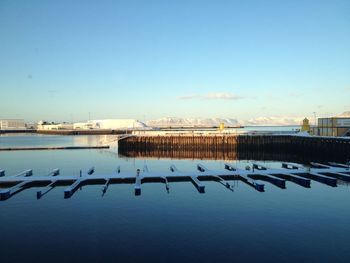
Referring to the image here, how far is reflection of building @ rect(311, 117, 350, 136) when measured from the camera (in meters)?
70.3

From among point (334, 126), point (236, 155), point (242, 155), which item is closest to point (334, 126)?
point (334, 126)

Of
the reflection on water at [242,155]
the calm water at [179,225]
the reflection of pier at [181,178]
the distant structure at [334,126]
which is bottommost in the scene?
the calm water at [179,225]

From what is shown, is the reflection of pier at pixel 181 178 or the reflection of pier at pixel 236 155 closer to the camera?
the reflection of pier at pixel 181 178

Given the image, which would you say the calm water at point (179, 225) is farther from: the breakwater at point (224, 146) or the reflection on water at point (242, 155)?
the breakwater at point (224, 146)

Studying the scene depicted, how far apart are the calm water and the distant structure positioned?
3788 centimetres

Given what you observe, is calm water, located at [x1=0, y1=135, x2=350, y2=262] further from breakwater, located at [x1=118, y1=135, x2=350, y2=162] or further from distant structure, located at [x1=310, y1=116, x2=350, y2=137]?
distant structure, located at [x1=310, y1=116, x2=350, y2=137]

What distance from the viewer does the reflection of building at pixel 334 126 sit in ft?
231

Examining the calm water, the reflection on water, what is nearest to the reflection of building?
the reflection on water

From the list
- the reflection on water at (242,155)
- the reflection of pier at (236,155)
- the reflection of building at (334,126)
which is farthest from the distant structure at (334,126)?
the reflection of pier at (236,155)

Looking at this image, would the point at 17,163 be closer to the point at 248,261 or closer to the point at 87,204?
the point at 87,204

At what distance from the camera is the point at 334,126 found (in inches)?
2840

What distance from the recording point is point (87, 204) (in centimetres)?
3058

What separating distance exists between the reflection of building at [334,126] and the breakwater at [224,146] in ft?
16.8

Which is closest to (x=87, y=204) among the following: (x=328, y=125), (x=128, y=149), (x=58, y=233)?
(x=58, y=233)
